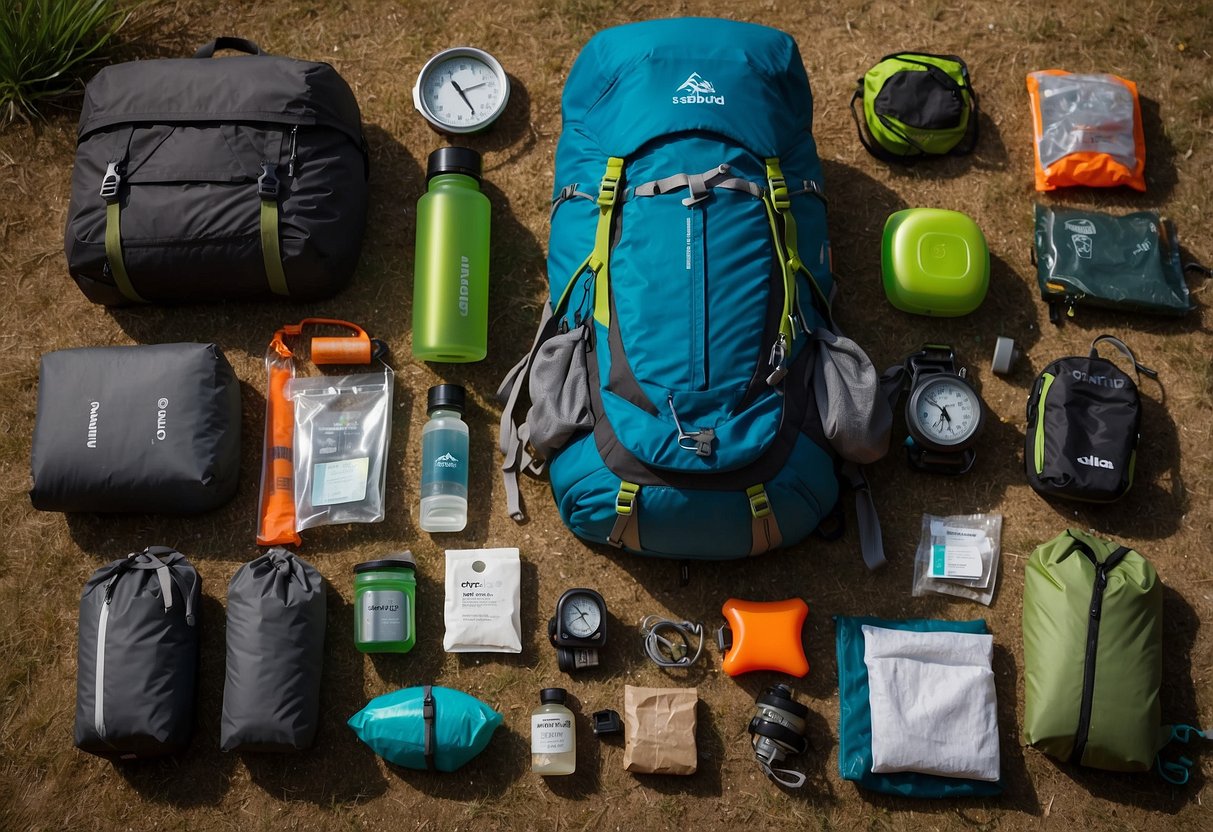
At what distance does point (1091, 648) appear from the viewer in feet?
11.6

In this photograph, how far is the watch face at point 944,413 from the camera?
3.79 meters

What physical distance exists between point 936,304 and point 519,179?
178 cm

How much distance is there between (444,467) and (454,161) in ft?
3.97

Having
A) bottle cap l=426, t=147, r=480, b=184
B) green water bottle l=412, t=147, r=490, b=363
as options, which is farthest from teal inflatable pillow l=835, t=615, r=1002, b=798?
bottle cap l=426, t=147, r=480, b=184

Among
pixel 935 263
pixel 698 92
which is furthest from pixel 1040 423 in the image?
pixel 698 92

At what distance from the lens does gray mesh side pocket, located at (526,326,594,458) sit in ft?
11.7

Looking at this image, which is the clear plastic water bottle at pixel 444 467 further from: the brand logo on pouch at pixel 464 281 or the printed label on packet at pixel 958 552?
the printed label on packet at pixel 958 552

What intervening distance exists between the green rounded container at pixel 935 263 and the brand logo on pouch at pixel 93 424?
305 cm

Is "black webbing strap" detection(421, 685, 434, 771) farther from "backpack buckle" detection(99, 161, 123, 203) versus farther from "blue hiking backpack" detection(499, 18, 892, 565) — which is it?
"backpack buckle" detection(99, 161, 123, 203)

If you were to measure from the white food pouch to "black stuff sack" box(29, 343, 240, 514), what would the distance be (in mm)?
954

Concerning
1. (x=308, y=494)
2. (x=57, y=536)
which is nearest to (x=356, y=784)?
(x=308, y=494)

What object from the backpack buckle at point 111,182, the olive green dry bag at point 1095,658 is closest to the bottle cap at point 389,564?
the backpack buckle at point 111,182

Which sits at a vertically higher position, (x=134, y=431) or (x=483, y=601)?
(x=134, y=431)

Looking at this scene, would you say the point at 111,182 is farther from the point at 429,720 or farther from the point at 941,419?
the point at 941,419
